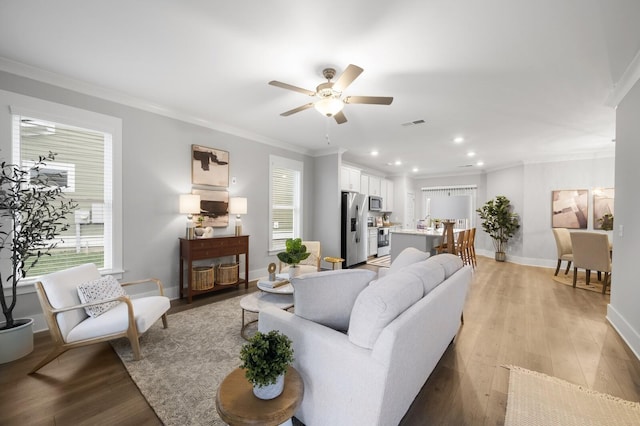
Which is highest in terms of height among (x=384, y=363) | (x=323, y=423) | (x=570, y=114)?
(x=570, y=114)

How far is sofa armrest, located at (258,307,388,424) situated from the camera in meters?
1.22

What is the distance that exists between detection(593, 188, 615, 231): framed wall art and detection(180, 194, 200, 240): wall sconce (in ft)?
25.2

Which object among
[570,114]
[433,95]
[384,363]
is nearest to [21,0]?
[384,363]

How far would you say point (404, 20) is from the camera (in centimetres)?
190

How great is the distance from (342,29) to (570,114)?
140 inches

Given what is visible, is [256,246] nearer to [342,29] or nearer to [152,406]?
[152,406]

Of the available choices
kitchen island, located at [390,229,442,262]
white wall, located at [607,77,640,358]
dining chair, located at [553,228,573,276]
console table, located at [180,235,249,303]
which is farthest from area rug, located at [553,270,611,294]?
console table, located at [180,235,249,303]

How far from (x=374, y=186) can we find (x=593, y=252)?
4635 millimetres

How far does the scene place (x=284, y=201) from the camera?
542cm

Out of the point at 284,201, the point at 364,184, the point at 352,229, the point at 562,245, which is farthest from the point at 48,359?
the point at 562,245

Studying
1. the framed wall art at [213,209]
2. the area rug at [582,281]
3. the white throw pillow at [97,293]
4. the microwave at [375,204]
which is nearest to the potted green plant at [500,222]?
Result: the area rug at [582,281]

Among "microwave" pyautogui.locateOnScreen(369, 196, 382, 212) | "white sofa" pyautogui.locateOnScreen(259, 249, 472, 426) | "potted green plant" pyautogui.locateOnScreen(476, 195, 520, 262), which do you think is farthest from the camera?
"microwave" pyautogui.locateOnScreen(369, 196, 382, 212)

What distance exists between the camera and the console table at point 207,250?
366 centimetres

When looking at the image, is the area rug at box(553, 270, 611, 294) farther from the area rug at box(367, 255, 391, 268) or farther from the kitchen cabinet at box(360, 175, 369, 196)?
the kitchen cabinet at box(360, 175, 369, 196)
